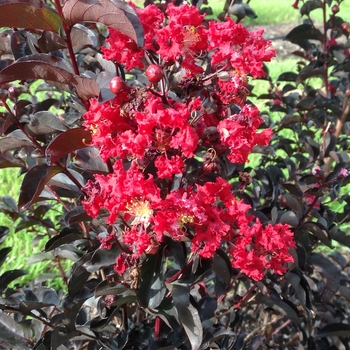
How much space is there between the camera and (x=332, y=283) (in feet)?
4.17

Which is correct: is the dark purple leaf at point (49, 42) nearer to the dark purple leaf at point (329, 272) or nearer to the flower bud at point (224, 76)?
the flower bud at point (224, 76)

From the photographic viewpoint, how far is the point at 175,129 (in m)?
0.79

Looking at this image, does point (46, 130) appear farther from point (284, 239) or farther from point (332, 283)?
point (332, 283)

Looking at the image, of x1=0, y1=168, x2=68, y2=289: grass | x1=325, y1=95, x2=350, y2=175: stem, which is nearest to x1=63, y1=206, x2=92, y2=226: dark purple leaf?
x1=325, y1=95, x2=350, y2=175: stem

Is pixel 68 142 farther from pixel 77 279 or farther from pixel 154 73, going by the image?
pixel 77 279

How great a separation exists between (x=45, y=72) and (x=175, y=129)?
0.79 feet

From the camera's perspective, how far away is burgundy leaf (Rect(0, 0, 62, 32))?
747 mm

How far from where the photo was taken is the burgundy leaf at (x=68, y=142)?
2.80 feet

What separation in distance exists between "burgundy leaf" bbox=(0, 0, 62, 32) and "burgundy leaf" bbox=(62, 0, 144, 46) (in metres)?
0.03

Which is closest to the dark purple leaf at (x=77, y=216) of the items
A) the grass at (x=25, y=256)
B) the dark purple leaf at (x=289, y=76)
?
the dark purple leaf at (x=289, y=76)

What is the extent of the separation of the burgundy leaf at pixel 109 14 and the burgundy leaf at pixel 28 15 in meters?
0.03

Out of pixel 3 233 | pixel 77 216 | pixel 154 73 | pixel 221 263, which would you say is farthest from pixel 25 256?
pixel 154 73

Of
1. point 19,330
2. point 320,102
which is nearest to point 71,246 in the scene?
point 19,330

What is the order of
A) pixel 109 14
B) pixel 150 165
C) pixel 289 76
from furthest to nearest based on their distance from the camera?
pixel 289 76 < pixel 150 165 < pixel 109 14
